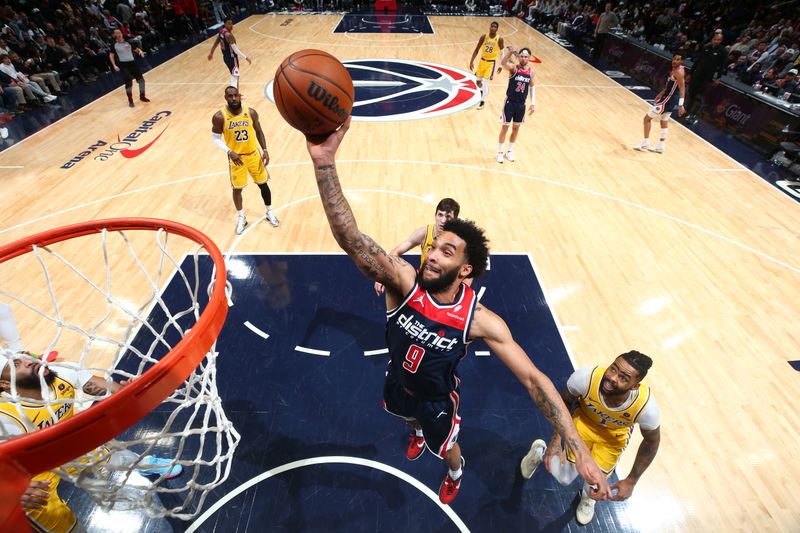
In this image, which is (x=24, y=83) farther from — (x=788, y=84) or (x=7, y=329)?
(x=788, y=84)

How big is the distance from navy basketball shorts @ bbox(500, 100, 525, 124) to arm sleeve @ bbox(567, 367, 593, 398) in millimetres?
5841

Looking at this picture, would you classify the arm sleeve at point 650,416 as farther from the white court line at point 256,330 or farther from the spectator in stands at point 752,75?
the spectator in stands at point 752,75

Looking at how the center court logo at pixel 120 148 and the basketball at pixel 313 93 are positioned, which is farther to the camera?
the center court logo at pixel 120 148

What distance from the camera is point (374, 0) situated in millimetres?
24312

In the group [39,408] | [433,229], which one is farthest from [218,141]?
[39,408]

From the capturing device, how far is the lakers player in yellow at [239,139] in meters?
5.38

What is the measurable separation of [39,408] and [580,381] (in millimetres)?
3240

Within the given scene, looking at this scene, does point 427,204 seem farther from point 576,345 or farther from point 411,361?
point 411,361

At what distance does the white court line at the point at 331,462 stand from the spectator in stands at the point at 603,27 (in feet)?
54.0

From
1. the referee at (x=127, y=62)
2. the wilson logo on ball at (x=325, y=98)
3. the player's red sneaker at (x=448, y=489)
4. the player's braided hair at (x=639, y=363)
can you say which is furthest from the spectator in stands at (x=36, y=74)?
the player's braided hair at (x=639, y=363)

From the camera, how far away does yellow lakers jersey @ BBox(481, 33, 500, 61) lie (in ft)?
32.6

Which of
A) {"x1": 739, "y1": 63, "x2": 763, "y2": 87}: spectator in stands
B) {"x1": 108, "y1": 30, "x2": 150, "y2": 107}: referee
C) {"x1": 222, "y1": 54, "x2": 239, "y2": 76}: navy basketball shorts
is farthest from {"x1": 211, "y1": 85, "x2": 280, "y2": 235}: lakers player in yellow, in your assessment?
{"x1": 739, "y1": 63, "x2": 763, "y2": 87}: spectator in stands

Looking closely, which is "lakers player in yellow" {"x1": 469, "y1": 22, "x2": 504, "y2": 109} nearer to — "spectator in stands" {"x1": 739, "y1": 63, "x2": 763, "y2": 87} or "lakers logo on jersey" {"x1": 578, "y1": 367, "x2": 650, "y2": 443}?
"spectator in stands" {"x1": 739, "y1": 63, "x2": 763, "y2": 87}

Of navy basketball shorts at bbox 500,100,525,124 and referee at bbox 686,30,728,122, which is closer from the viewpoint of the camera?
navy basketball shorts at bbox 500,100,525,124
